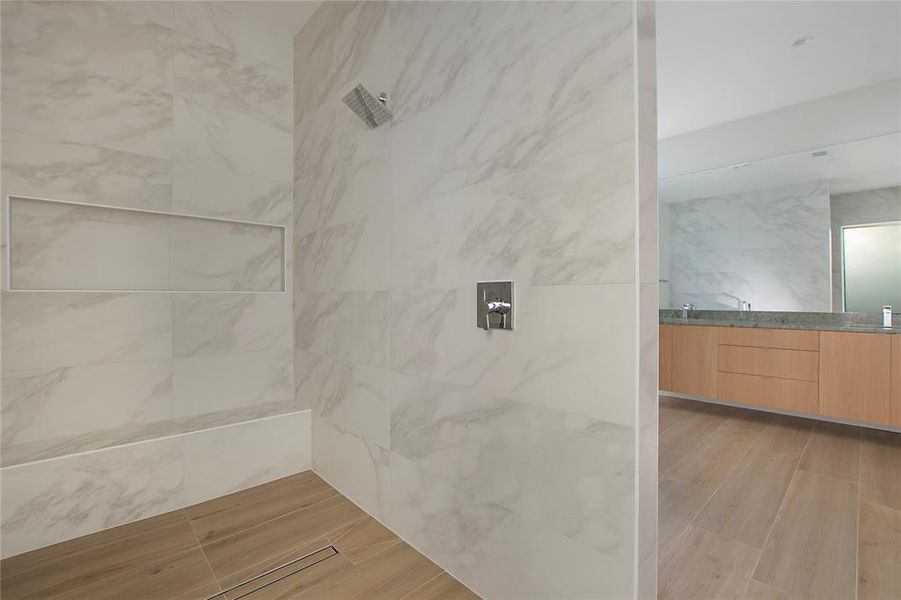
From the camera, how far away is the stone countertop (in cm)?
296

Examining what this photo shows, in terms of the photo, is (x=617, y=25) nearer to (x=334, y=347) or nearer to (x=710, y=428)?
(x=334, y=347)

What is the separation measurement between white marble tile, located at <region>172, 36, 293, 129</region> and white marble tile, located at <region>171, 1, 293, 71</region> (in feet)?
0.16

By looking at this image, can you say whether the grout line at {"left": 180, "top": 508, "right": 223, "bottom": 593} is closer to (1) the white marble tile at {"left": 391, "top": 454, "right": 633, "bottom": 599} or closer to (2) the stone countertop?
(1) the white marble tile at {"left": 391, "top": 454, "right": 633, "bottom": 599}

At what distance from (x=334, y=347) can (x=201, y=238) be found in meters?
1.00

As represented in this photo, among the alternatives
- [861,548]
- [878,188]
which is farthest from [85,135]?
[878,188]

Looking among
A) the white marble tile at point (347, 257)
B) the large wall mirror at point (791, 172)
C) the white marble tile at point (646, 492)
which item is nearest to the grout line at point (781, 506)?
the white marble tile at point (646, 492)

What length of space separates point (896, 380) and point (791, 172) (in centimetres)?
169

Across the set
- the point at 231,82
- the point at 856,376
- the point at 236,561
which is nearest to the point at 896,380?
the point at 856,376

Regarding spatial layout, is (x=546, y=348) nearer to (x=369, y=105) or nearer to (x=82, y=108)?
(x=369, y=105)

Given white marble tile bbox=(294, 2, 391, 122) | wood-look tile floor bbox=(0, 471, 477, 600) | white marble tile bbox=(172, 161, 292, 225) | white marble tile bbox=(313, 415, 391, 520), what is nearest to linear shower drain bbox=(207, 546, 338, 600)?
wood-look tile floor bbox=(0, 471, 477, 600)

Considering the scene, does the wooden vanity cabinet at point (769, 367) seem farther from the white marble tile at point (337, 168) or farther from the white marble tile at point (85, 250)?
the white marble tile at point (85, 250)

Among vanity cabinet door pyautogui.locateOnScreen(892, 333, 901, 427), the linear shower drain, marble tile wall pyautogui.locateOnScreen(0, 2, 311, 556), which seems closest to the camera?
the linear shower drain

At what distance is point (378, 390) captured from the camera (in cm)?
183

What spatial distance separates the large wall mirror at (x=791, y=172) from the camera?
2494mm
